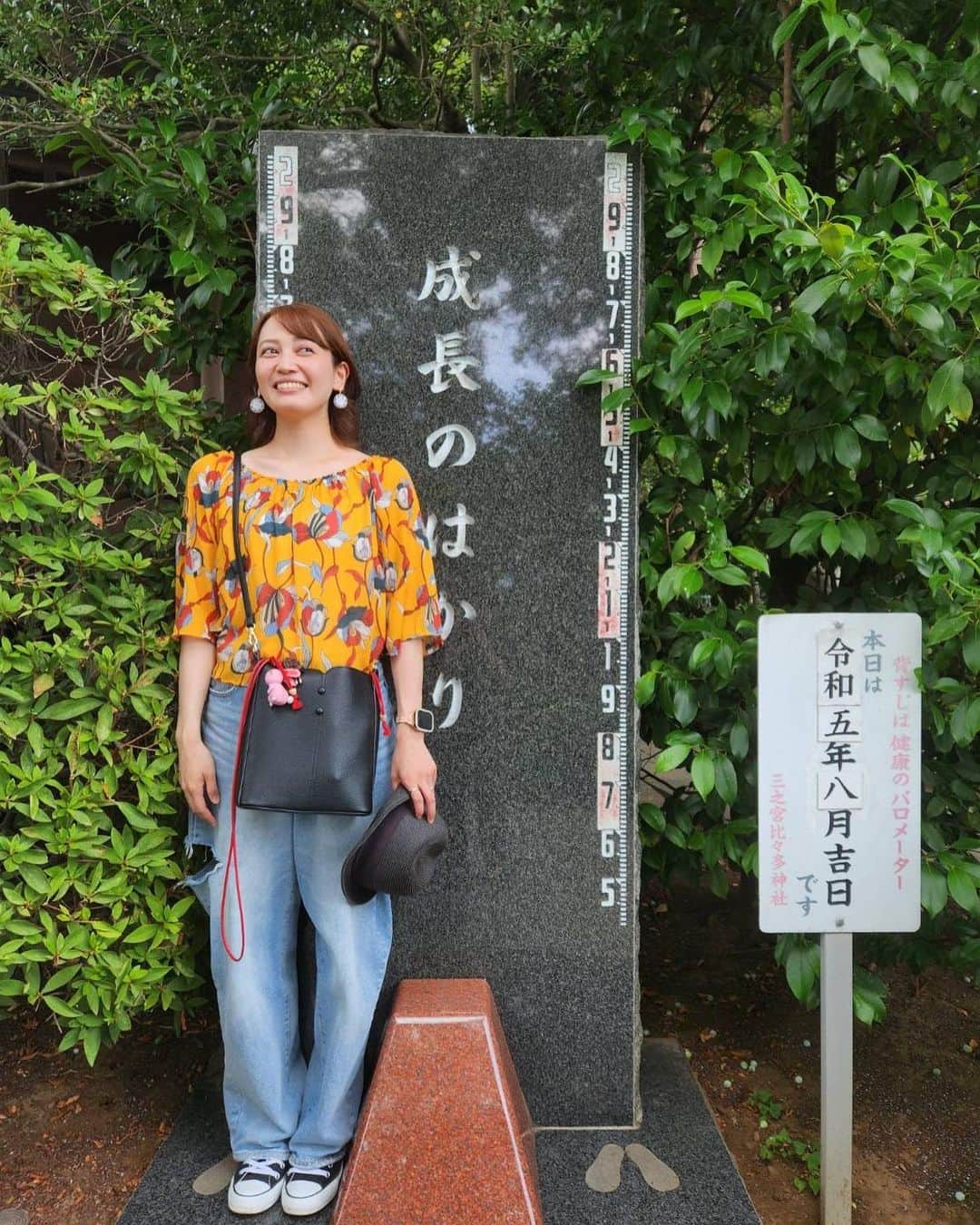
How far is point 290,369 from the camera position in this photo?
7.76 ft

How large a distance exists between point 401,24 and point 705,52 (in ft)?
3.81

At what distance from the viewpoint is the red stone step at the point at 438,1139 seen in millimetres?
2234

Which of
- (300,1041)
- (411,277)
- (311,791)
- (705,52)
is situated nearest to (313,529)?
(311,791)

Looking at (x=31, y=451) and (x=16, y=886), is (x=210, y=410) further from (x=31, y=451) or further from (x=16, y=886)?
(x=16, y=886)

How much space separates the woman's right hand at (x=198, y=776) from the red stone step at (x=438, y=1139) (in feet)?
2.24

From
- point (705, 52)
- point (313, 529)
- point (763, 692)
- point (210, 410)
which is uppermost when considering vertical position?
point (705, 52)

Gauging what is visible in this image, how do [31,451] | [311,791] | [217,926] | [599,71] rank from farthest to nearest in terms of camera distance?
1. [599,71]
2. [31,451]
3. [217,926]
4. [311,791]

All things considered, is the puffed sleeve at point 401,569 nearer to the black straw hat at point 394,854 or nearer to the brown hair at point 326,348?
the brown hair at point 326,348

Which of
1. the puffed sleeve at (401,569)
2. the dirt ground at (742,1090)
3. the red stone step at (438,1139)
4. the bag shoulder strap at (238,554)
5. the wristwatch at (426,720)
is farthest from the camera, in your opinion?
the wristwatch at (426,720)

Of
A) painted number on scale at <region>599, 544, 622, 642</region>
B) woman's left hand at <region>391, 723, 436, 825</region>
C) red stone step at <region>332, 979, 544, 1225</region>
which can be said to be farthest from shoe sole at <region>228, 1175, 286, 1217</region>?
painted number on scale at <region>599, 544, 622, 642</region>

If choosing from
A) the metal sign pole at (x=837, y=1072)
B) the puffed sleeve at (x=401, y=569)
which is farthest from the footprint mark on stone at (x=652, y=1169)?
the puffed sleeve at (x=401, y=569)

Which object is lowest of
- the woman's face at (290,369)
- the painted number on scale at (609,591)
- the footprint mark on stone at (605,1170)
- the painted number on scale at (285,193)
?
the footprint mark on stone at (605,1170)

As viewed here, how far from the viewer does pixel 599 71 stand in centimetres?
337

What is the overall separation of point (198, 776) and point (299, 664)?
0.38 meters
